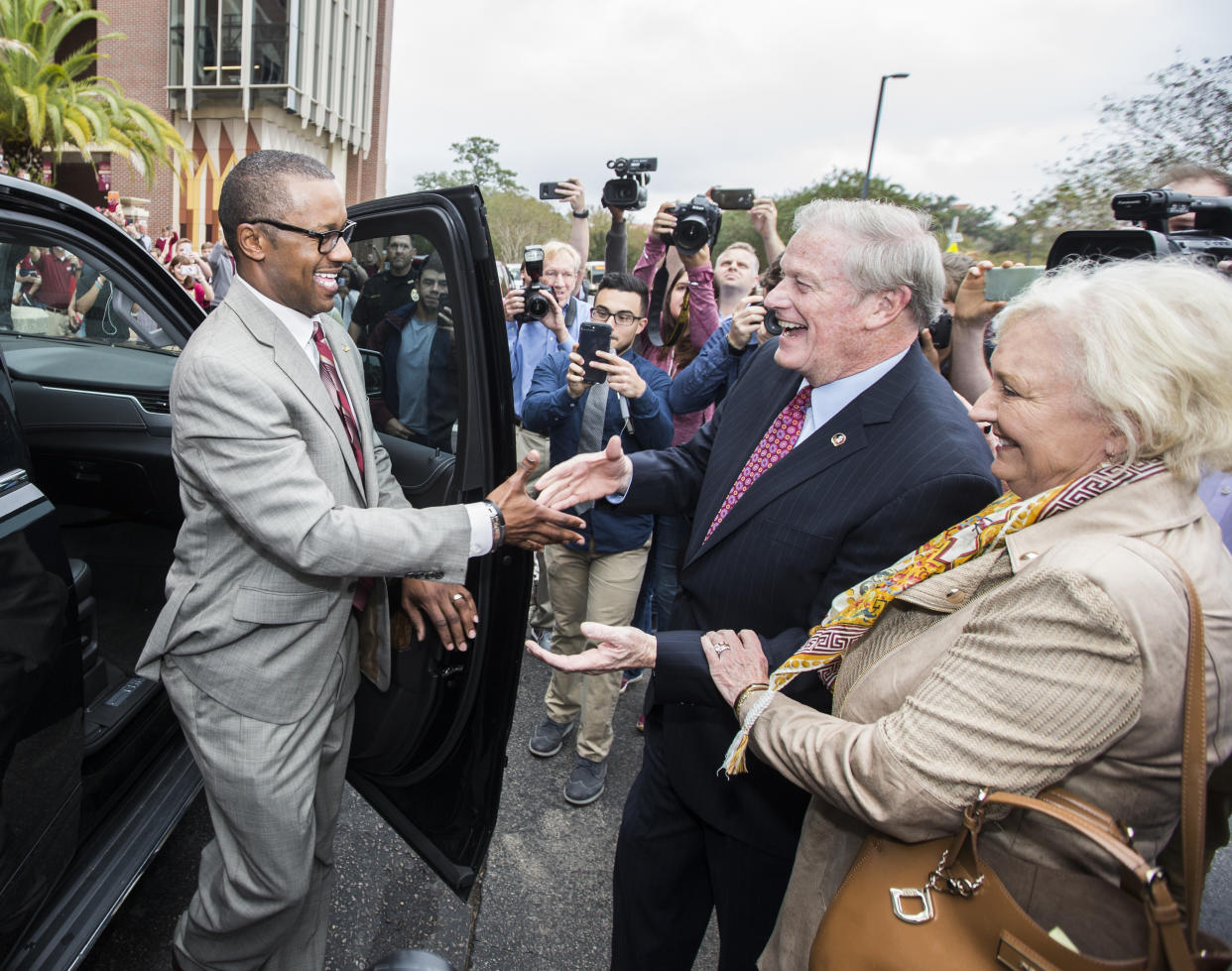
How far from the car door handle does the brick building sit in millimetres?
28234

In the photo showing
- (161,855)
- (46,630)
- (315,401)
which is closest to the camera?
(46,630)

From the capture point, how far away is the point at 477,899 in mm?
2426

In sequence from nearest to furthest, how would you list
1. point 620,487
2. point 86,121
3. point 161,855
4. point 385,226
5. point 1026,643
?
1. point 1026,643
2. point 385,226
3. point 620,487
4. point 161,855
5. point 86,121

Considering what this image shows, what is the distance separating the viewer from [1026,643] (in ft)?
3.40

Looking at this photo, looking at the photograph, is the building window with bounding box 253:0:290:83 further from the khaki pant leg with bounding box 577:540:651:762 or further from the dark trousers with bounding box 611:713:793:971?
the dark trousers with bounding box 611:713:793:971

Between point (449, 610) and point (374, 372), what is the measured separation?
2.51 ft

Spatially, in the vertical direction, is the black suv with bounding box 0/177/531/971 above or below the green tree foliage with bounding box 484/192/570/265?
below

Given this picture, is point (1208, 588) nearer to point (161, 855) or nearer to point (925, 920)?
point (925, 920)

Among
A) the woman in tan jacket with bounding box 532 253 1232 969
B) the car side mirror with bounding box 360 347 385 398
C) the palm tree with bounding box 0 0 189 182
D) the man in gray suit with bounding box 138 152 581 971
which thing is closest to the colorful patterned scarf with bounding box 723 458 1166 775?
the woman in tan jacket with bounding box 532 253 1232 969

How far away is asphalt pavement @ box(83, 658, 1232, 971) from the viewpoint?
7.22ft

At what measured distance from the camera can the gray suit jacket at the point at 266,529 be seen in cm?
155

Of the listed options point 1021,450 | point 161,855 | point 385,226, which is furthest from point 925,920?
point 161,855

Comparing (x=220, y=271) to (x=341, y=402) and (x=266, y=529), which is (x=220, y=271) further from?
(x=266, y=529)

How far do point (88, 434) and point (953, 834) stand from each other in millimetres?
3123
